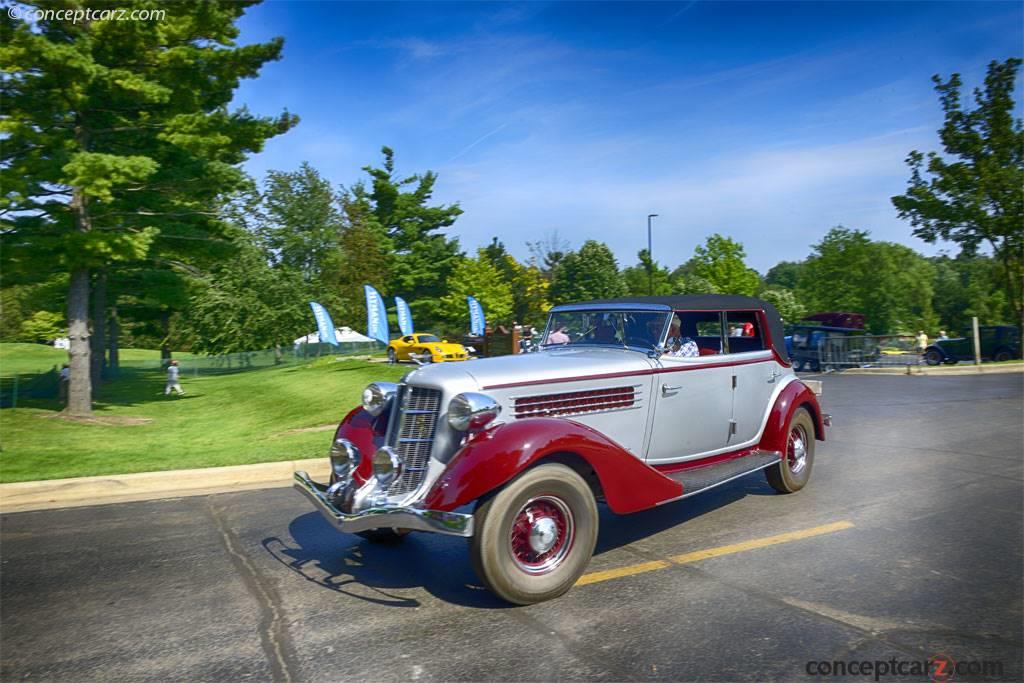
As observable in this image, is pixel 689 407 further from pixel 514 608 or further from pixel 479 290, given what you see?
pixel 479 290

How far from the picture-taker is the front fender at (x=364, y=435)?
496cm

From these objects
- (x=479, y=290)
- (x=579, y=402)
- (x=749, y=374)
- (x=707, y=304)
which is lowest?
(x=579, y=402)

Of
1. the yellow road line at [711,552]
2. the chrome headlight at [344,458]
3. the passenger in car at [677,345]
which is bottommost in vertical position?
the yellow road line at [711,552]

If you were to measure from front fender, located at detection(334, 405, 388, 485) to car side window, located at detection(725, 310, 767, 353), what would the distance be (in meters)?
3.56

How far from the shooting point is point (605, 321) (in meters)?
6.15

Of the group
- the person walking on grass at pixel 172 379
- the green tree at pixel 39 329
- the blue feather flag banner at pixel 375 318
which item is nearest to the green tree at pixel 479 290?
the blue feather flag banner at pixel 375 318

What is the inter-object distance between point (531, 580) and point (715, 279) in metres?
48.9

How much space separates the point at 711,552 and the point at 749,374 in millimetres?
2015

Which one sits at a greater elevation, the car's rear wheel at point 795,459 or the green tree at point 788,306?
the green tree at point 788,306

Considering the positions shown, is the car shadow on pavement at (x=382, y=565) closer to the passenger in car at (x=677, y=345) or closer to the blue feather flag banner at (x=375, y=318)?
the passenger in car at (x=677, y=345)

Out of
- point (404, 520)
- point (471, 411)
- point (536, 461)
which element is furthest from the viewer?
point (471, 411)

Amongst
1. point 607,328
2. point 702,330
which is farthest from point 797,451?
point 607,328

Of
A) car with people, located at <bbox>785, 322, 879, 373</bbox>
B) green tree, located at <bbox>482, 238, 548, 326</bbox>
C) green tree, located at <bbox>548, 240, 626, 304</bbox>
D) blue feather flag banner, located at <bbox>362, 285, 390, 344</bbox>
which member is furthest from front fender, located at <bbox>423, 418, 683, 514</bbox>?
green tree, located at <bbox>548, 240, 626, 304</bbox>

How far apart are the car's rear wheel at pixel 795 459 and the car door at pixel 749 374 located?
1.22 feet
